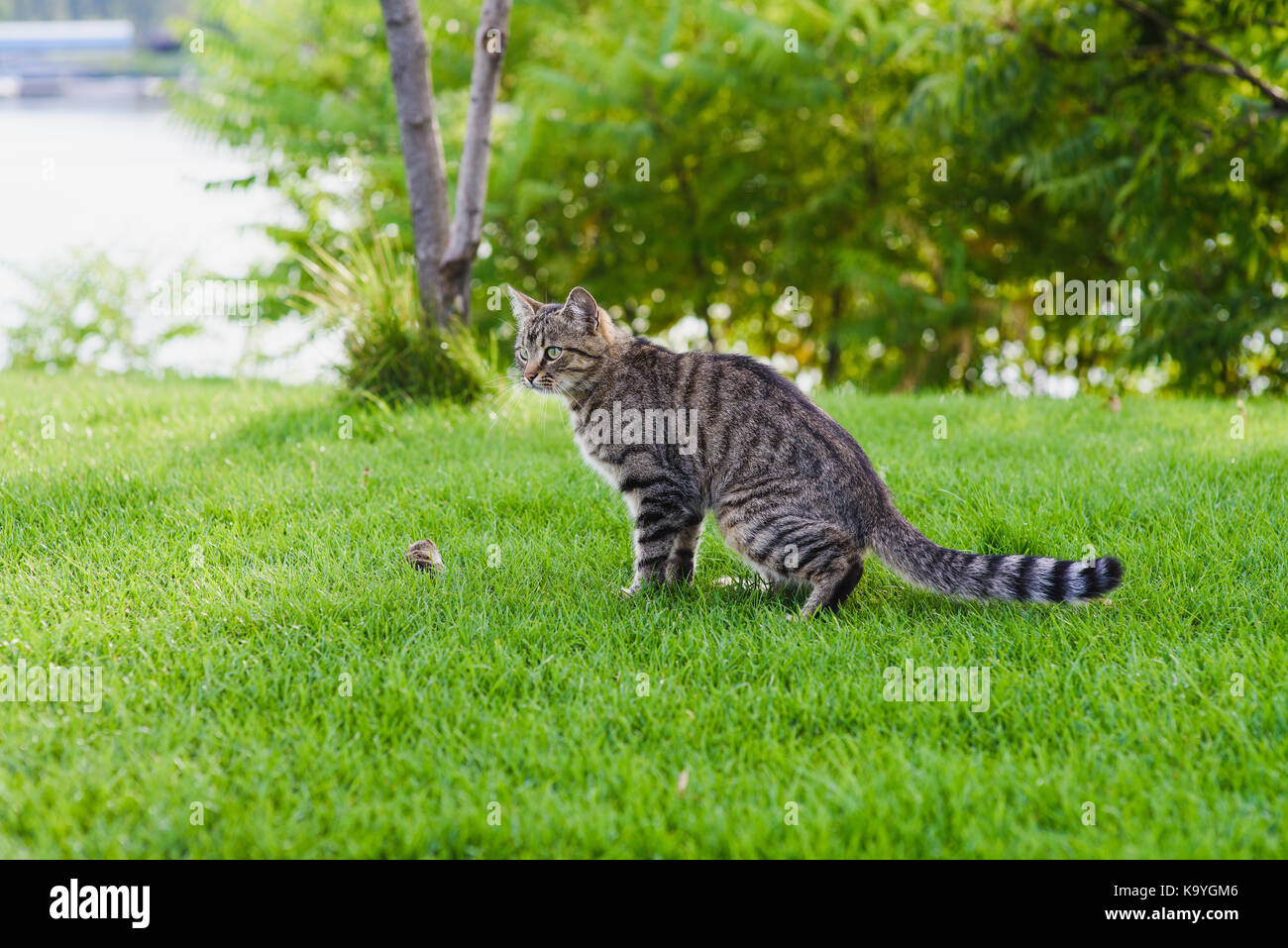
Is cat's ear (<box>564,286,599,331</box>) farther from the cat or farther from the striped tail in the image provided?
the striped tail

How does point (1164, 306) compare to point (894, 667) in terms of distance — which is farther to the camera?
point (1164, 306)

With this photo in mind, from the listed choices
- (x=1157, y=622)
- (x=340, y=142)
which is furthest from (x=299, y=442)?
(x=340, y=142)

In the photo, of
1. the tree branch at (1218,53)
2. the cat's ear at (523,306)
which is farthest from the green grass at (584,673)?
the tree branch at (1218,53)

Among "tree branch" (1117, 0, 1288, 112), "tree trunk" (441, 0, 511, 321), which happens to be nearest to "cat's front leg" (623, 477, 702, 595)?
"tree trunk" (441, 0, 511, 321)

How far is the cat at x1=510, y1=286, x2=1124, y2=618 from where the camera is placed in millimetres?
3477

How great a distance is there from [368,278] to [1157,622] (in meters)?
5.21

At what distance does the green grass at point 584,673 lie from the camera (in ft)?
7.66

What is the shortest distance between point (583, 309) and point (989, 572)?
214 cm

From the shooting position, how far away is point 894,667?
3.03 meters

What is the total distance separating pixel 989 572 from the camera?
3369 millimetres

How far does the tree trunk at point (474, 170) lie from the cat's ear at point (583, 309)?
265 centimetres

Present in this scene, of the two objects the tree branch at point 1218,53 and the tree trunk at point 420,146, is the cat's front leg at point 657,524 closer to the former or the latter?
the tree trunk at point 420,146
